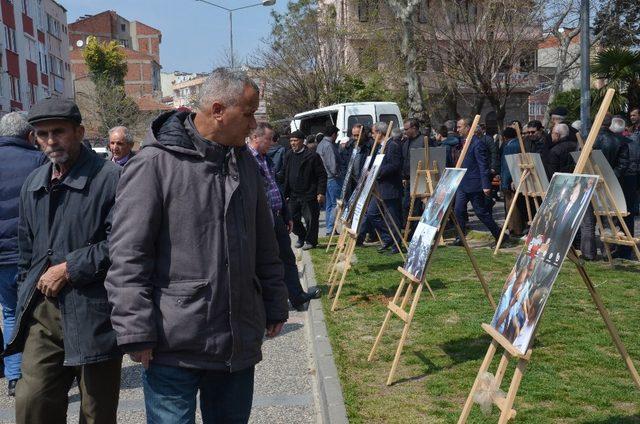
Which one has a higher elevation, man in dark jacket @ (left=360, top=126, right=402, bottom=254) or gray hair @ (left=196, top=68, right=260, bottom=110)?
gray hair @ (left=196, top=68, right=260, bottom=110)

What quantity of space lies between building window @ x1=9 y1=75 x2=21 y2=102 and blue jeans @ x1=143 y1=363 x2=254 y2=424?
163 feet

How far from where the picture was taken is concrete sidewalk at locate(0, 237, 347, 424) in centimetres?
573

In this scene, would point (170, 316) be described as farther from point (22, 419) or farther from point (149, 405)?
point (22, 419)

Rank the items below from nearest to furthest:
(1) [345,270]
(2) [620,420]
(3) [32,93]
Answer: (2) [620,420]
(1) [345,270]
(3) [32,93]

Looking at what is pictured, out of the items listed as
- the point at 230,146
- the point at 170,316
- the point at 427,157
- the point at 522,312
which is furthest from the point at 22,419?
the point at 427,157

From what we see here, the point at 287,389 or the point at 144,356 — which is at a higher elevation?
the point at 144,356

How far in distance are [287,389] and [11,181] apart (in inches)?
102

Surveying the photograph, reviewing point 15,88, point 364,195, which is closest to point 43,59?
point 15,88

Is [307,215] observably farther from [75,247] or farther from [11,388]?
[75,247]

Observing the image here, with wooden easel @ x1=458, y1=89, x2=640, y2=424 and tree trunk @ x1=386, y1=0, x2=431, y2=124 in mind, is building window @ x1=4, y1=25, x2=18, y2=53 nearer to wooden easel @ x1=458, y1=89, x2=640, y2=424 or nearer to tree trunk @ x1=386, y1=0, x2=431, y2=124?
tree trunk @ x1=386, y1=0, x2=431, y2=124

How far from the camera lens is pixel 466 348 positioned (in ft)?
22.7

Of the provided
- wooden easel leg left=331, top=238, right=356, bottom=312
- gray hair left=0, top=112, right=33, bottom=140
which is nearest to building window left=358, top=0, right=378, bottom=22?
wooden easel leg left=331, top=238, right=356, bottom=312

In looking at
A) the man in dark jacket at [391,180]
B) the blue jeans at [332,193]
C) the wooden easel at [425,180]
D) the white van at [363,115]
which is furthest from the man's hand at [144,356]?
the white van at [363,115]

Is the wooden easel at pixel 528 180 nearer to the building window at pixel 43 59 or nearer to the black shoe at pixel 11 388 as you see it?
the black shoe at pixel 11 388
